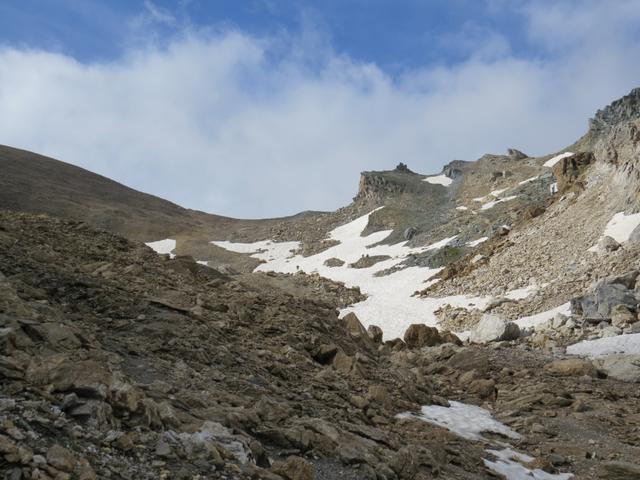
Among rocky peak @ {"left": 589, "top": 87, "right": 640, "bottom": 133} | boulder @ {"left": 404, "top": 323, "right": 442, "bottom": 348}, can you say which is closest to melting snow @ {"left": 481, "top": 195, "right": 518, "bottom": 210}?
rocky peak @ {"left": 589, "top": 87, "right": 640, "bottom": 133}

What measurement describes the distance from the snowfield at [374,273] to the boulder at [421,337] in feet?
18.4

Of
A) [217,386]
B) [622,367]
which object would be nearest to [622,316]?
[622,367]

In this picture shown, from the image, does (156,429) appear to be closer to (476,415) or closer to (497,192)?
(476,415)

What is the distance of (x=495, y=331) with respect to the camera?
22.9m

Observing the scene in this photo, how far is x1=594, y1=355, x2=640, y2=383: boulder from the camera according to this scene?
15.7 meters

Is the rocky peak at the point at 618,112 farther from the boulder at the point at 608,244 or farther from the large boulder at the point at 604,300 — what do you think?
the large boulder at the point at 604,300

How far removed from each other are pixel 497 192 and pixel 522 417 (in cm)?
5908

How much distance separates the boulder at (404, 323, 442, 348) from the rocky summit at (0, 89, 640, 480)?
92 millimetres

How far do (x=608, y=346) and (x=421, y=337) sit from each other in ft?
22.4

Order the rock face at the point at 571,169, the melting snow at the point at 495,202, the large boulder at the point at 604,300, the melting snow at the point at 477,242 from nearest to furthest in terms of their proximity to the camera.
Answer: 1. the large boulder at the point at 604,300
2. the rock face at the point at 571,169
3. the melting snow at the point at 477,242
4. the melting snow at the point at 495,202

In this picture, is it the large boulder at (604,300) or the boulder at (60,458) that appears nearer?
the boulder at (60,458)

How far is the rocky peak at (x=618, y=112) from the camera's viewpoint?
54.5 m

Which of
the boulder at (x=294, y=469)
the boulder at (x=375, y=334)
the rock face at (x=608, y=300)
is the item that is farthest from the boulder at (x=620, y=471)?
the rock face at (x=608, y=300)

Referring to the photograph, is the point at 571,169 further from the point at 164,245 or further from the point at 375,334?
the point at 164,245
